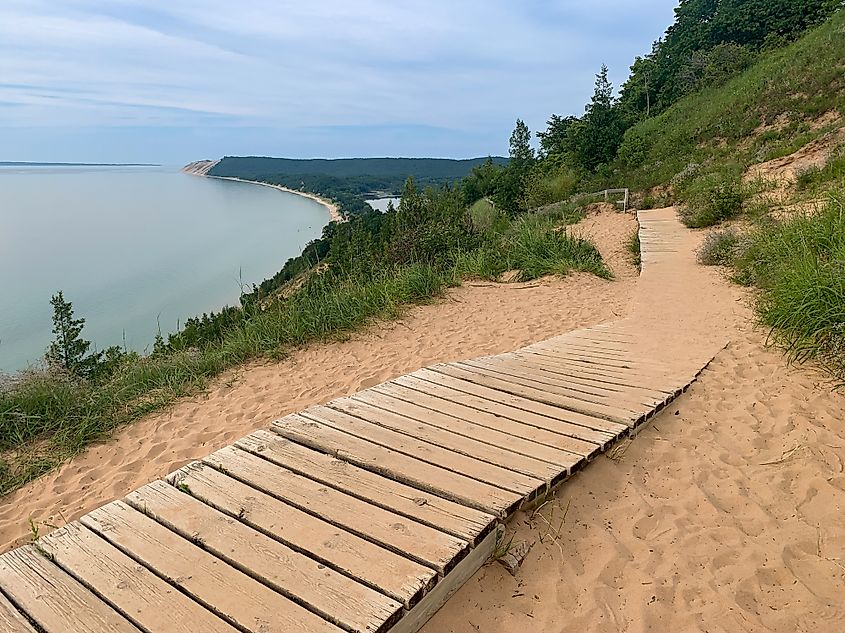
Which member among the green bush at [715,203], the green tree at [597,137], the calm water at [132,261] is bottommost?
the calm water at [132,261]

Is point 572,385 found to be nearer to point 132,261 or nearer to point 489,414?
point 489,414

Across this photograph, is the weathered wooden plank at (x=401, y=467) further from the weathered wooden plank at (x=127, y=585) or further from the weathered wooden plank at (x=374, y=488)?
the weathered wooden plank at (x=127, y=585)

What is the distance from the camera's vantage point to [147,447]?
3.99 meters

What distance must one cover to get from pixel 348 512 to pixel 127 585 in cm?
79

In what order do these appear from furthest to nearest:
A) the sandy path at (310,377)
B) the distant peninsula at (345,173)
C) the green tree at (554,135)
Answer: the distant peninsula at (345,173) → the green tree at (554,135) → the sandy path at (310,377)

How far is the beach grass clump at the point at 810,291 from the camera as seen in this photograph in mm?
3752

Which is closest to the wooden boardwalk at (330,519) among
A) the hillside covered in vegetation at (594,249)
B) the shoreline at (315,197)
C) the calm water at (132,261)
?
the hillside covered in vegetation at (594,249)

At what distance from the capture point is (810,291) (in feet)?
12.9

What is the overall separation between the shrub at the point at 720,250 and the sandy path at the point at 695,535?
14.6ft

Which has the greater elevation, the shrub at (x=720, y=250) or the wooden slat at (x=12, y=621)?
the shrub at (x=720, y=250)

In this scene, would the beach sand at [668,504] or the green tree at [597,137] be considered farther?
the green tree at [597,137]

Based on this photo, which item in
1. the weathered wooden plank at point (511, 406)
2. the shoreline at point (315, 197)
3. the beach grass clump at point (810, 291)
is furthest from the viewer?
the shoreline at point (315, 197)

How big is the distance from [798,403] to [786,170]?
10.2m

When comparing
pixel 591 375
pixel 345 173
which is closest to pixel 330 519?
pixel 591 375
